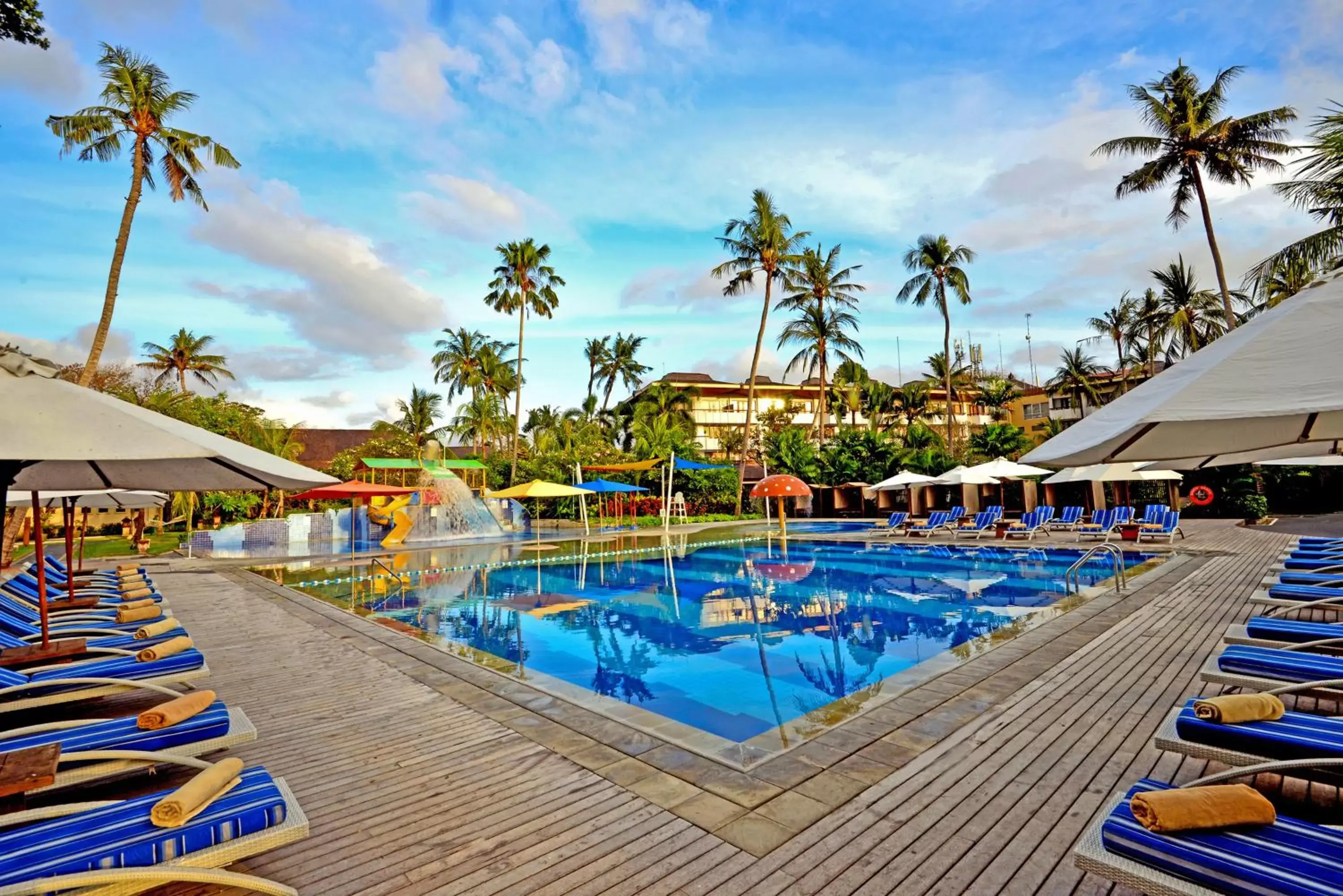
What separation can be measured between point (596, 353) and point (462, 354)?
450 inches

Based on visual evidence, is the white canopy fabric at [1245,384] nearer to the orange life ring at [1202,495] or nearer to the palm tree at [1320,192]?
the palm tree at [1320,192]

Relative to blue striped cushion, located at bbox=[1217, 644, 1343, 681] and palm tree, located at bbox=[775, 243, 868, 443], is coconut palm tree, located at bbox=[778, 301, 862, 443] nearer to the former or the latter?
palm tree, located at bbox=[775, 243, 868, 443]

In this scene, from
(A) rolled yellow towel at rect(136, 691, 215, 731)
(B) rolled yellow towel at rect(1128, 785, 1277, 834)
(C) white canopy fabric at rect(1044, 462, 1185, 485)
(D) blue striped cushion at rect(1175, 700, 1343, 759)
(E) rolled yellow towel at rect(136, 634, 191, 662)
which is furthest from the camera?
(C) white canopy fabric at rect(1044, 462, 1185, 485)

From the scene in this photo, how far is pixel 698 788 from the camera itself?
3.49m

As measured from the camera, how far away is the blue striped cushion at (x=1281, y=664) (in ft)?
11.5

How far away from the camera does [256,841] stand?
2.27 metres

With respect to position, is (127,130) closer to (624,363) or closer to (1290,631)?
(1290,631)

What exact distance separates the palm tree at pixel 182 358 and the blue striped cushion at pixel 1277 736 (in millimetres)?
46109

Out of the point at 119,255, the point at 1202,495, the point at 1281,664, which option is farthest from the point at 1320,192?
the point at 119,255

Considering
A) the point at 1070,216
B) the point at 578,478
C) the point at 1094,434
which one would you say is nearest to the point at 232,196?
the point at 578,478

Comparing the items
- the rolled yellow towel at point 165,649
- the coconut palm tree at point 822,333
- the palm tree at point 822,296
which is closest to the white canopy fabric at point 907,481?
the palm tree at point 822,296

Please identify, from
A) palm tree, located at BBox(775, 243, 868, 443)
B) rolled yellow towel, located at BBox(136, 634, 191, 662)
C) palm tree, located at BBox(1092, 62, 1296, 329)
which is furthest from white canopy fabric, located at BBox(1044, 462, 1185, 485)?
palm tree, located at BBox(775, 243, 868, 443)

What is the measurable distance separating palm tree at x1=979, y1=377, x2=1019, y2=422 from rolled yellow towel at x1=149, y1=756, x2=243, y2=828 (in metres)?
49.9

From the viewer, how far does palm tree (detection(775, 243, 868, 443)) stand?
35312mm
